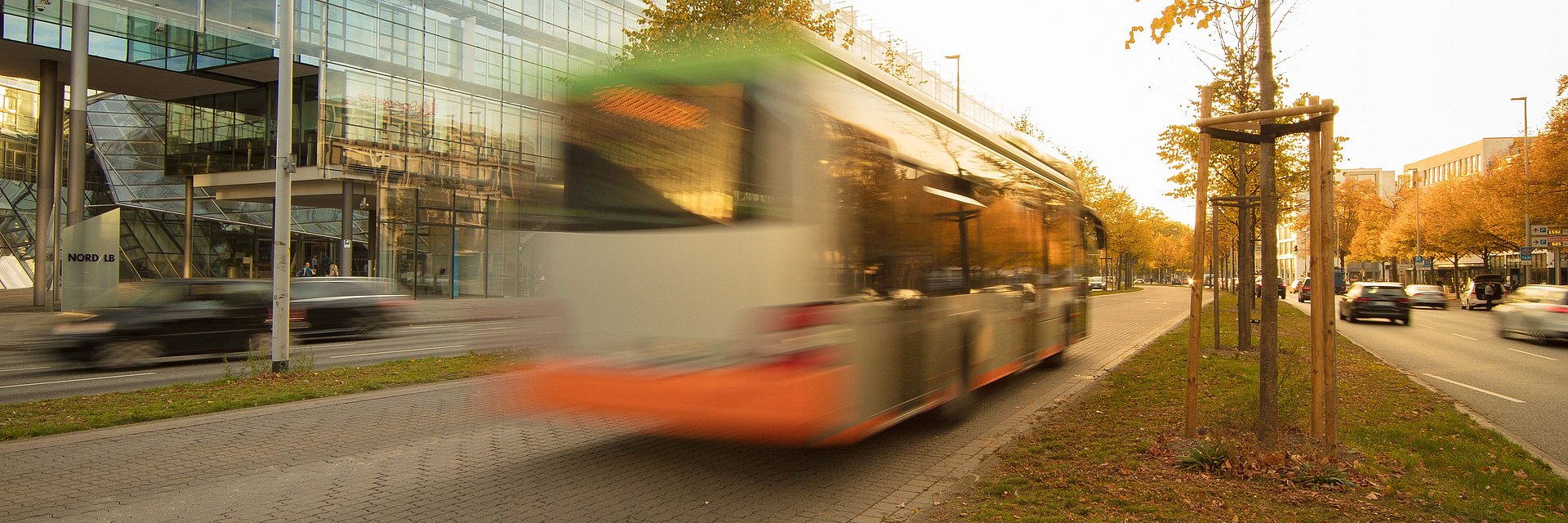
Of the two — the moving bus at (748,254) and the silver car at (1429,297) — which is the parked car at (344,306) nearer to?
the moving bus at (748,254)

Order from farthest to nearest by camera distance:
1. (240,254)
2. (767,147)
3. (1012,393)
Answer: (240,254) < (1012,393) < (767,147)

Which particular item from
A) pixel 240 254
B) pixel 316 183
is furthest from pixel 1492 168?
pixel 240 254

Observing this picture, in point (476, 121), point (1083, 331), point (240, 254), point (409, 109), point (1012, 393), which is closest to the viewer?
point (1012, 393)

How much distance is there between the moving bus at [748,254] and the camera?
5.44 metres

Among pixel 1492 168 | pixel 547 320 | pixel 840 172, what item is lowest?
pixel 547 320

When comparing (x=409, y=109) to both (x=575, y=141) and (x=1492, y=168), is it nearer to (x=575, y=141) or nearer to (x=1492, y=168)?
(x=575, y=141)

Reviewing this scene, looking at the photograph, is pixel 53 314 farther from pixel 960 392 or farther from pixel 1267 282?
pixel 1267 282

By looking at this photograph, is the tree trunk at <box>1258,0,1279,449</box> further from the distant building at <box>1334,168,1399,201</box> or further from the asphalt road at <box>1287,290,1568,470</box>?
the distant building at <box>1334,168,1399,201</box>

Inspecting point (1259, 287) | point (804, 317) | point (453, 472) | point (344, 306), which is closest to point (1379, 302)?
point (1259, 287)

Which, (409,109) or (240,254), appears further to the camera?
(240,254)

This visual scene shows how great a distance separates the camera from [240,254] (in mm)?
44312

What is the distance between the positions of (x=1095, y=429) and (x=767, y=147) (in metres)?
3.74

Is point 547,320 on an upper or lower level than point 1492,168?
lower

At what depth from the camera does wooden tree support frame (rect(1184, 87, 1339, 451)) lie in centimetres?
567
